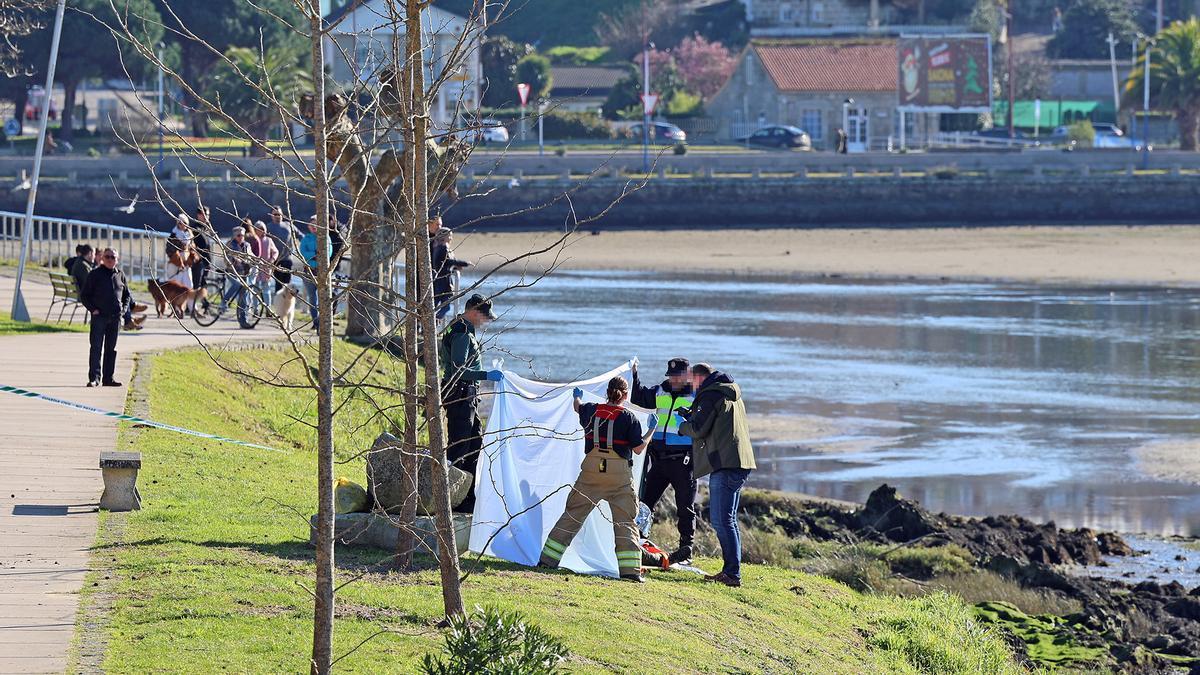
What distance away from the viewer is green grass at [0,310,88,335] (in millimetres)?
21359

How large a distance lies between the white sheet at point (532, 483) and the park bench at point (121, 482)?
2.44m

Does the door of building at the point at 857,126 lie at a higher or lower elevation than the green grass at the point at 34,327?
higher

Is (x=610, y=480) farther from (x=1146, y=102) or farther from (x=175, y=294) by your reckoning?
(x=1146, y=102)

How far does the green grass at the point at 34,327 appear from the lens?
2136 centimetres

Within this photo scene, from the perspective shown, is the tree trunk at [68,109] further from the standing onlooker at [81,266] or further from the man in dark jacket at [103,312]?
the man in dark jacket at [103,312]

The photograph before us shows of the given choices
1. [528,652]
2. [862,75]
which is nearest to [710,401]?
[528,652]

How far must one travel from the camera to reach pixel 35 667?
8.30m

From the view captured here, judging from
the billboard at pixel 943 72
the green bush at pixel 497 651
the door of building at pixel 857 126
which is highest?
the billboard at pixel 943 72

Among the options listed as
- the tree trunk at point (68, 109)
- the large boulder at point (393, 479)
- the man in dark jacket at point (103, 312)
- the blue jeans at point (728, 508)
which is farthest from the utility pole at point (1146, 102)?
the large boulder at point (393, 479)

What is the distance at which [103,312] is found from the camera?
16734mm

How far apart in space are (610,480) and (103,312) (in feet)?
24.6

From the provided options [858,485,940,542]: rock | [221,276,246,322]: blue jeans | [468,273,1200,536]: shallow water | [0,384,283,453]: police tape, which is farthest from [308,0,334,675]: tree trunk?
[221,276,246,322]: blue jeans

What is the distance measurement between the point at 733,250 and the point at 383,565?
40848mm

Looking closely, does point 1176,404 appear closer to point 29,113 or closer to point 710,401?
point 710,401
